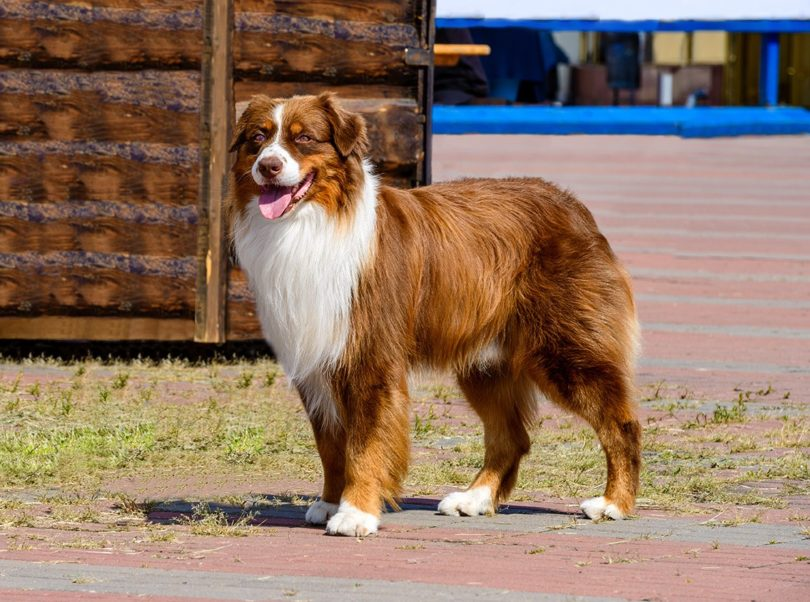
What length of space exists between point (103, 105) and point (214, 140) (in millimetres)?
784

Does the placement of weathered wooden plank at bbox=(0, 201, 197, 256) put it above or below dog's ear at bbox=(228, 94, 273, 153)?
below

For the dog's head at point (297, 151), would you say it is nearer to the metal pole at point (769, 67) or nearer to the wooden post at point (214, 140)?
the wooden post at point (214, 140)

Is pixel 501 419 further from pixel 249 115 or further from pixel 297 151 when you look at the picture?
pixel 249 115

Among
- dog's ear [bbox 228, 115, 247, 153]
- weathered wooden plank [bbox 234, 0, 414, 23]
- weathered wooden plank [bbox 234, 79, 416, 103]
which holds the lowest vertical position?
dog's ear [bbox 228, 115, 247, 153]

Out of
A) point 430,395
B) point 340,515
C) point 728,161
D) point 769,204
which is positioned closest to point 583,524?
point 340,515

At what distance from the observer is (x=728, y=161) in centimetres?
2212

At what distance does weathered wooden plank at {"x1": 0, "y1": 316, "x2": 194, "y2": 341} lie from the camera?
1086 centimetres

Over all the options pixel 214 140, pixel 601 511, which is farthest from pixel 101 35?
pixel 601 511

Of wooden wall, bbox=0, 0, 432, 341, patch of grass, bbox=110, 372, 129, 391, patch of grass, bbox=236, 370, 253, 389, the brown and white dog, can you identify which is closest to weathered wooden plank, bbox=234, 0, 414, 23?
wooden wall, bbox=0, 0, 432, 341

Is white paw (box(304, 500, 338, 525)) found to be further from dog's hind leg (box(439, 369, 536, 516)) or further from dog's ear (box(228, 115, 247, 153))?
dog's ear (box(228, 115, 247, 153))

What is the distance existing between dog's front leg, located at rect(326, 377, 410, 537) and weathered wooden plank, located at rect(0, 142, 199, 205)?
4628mm

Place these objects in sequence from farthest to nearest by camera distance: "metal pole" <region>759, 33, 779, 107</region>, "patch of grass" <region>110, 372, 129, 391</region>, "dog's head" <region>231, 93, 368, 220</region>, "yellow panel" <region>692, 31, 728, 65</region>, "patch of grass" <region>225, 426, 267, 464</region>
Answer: "yellow panel" <region>692, 31, 728, 65</region>
"metal pole" <region>759, 33, 779, 107</region>
"patch of grass" <region>110, 372, 129, 391</region>
"patch of grass" <region>225, 426, 267, 464</region>
"dog's head" <region>231, 93, 368, 220</region>

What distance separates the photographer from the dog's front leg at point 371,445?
6324mm

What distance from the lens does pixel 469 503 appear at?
22.2ft
